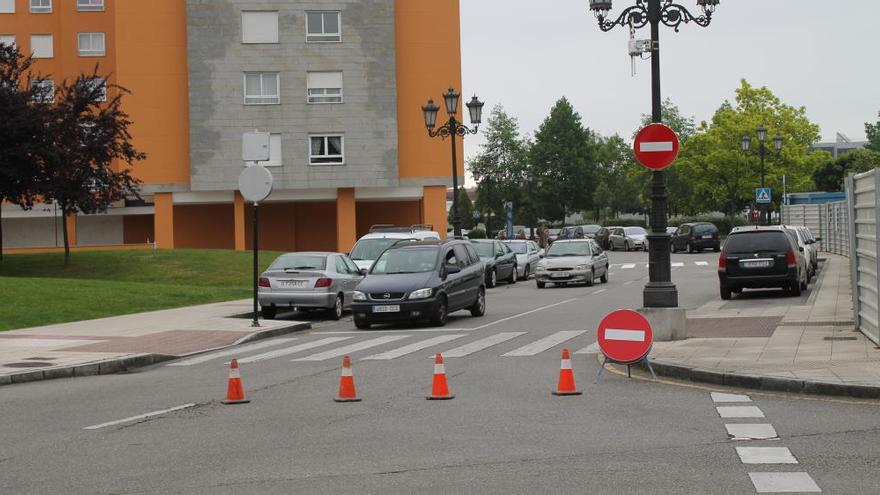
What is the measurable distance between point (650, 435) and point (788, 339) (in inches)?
288

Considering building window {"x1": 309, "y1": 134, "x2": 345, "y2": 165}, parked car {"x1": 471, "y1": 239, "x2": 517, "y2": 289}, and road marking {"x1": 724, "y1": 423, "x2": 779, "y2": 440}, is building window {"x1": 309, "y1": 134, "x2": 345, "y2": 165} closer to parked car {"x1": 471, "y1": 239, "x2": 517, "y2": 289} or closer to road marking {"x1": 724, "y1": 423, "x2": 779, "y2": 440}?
parked car {"x1": 471, "y1": 239, "x2": 517, "y2": 289}

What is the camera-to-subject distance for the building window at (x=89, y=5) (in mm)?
69062

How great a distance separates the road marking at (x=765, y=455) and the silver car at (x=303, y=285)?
56.5 feet

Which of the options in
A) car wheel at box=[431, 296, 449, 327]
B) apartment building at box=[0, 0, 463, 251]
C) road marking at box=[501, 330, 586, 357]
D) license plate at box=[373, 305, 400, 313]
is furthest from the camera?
apartment building at box=[0, 0, 463, 251]

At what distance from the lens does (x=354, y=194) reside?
56875 millimetres

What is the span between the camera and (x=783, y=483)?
7.19 meters

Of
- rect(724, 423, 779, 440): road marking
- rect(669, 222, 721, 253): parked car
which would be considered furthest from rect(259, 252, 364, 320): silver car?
rect(669, 222, 721, 253): parked car

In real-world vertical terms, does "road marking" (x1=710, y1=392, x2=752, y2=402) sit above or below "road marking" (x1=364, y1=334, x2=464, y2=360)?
above

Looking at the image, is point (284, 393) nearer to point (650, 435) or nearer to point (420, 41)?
point (650, 435)

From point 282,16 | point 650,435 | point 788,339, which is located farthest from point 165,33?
point 650,435

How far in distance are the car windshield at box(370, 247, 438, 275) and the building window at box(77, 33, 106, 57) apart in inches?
1994

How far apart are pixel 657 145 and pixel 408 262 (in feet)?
28.6

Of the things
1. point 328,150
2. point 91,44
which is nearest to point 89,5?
point 91,44

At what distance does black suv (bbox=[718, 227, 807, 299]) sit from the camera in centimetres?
2584
